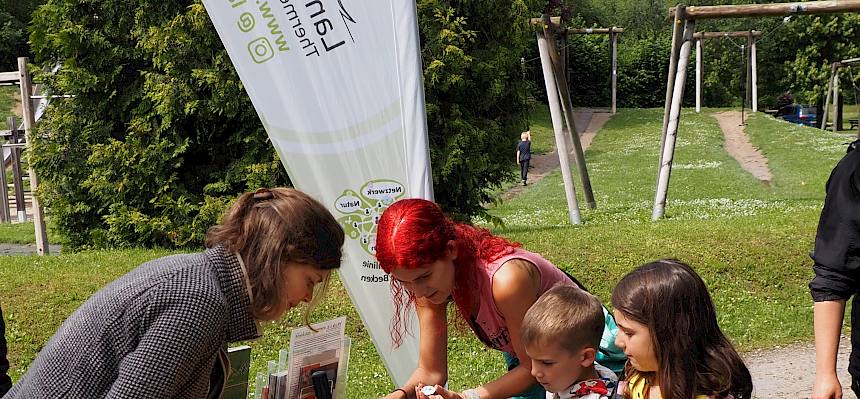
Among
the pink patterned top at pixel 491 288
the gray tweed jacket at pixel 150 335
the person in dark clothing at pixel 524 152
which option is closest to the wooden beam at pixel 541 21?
the pink patterned top at pixel 491 288

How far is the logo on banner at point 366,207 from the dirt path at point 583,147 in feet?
46.5

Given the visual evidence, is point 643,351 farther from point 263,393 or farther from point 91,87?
point 91,87

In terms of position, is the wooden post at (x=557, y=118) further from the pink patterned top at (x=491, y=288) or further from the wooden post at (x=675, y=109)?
the pink patterned top at (x=491, y=288)

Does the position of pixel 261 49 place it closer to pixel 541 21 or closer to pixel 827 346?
pixel 827 346

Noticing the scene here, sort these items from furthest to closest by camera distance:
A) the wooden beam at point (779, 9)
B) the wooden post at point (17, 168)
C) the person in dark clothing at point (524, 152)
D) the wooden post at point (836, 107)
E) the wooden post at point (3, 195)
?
the wooden post at point (836, 107), the person in dark clothing at point (524, 152), the wooden post at point (3, 195), the wooden post at point (17, 168), the wooden beam at point (779, 9)

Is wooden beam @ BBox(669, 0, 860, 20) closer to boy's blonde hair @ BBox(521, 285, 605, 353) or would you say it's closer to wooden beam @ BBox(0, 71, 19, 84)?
boy's blonde hair @ BBox(521, 285, 605, 353)

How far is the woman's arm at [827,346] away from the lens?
278cm

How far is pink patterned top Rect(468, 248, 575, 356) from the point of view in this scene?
293cm

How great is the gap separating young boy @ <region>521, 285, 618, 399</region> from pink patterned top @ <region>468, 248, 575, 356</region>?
0.68ft

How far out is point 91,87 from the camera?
854 centimetres

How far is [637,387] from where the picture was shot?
2.66 meters

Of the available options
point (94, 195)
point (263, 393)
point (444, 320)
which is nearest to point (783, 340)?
point (444, 320)

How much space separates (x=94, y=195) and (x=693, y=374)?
7.25 metres

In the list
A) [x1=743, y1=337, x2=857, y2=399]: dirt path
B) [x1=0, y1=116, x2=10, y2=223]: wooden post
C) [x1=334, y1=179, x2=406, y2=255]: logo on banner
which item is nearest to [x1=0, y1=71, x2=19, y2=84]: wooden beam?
[x1=0, y1=116, x2=10, y2=223]: wooden post
